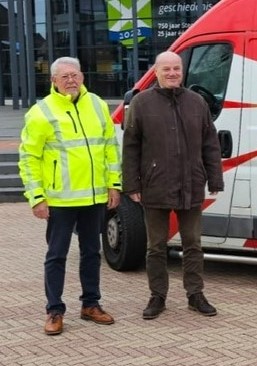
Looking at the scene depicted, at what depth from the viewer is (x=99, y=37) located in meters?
27.1

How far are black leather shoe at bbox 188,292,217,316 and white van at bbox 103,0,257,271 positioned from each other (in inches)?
29.1

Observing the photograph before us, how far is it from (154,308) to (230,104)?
174cm

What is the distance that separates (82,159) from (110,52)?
74.2 ft

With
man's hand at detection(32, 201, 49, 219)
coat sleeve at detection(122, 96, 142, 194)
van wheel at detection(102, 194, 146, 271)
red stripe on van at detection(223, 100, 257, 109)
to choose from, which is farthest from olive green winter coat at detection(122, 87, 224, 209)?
van wheel at detection(102, 194, 146, 271)

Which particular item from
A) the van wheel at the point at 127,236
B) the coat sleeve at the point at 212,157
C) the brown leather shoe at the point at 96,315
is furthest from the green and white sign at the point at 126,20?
the brown leather shoe at the point at 96,315

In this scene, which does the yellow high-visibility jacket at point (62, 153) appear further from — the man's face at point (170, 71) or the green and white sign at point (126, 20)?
the green and white sign at point (126, 20)

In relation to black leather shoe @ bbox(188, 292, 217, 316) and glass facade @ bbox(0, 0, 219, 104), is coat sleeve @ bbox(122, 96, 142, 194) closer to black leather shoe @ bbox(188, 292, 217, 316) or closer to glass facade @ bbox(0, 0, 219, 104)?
black leather shoe @ bbox(188, 292, 217, 316)

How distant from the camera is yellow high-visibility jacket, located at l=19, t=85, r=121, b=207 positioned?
181 inches

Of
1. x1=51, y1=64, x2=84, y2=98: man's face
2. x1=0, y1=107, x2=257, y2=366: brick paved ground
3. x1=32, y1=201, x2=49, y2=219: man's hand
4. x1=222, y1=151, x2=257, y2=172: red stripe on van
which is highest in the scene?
x1=51, y1=64, x2=84, y2=98: man's face

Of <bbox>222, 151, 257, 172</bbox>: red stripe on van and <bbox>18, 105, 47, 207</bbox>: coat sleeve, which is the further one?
<bbox>222, 151, 257, 172</bbox>: red stripe on van

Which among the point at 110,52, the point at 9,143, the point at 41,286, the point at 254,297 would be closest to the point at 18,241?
the point at 41,286

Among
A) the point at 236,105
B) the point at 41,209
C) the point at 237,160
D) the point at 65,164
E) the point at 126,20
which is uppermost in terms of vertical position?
the point at 126,20

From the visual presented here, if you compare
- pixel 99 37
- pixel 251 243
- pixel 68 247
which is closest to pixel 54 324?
pixel 68 247

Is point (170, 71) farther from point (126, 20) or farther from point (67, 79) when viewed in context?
point (126, 20)
